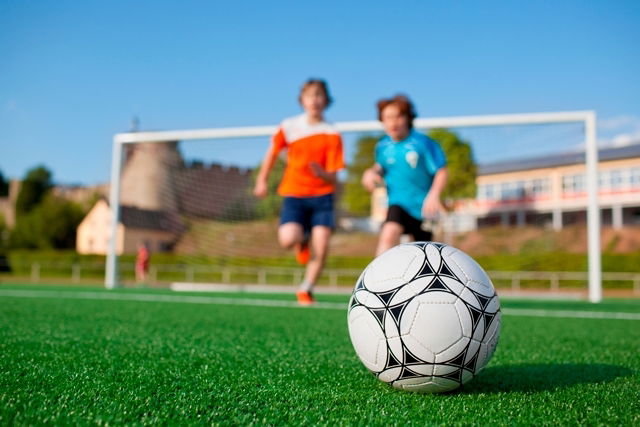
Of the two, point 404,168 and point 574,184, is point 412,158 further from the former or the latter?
point 574,184

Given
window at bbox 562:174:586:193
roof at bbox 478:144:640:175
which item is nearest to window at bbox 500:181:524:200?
roof at bbox 478:144:640:175

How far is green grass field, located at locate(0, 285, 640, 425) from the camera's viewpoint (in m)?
1.62

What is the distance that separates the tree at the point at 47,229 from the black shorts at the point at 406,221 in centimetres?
5193

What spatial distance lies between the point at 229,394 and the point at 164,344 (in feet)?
4.54

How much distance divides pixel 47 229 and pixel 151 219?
128 ft

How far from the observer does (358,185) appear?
45.5 ft

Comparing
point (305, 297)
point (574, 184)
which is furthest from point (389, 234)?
point (574, 184)

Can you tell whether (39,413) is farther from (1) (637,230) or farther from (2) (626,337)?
(1) (637,230)

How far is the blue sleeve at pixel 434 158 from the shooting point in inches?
192

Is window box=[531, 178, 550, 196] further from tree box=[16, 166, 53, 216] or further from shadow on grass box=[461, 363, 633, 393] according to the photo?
tree box=[16, 166, 53, 216]

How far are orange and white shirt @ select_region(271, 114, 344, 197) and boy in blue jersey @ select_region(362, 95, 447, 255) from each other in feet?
2.93

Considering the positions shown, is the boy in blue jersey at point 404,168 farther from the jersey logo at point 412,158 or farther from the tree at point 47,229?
the tree at point 47,229

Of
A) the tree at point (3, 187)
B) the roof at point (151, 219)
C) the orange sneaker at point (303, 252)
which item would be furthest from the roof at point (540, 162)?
the tree at point (3, 187)

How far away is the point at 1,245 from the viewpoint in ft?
185
